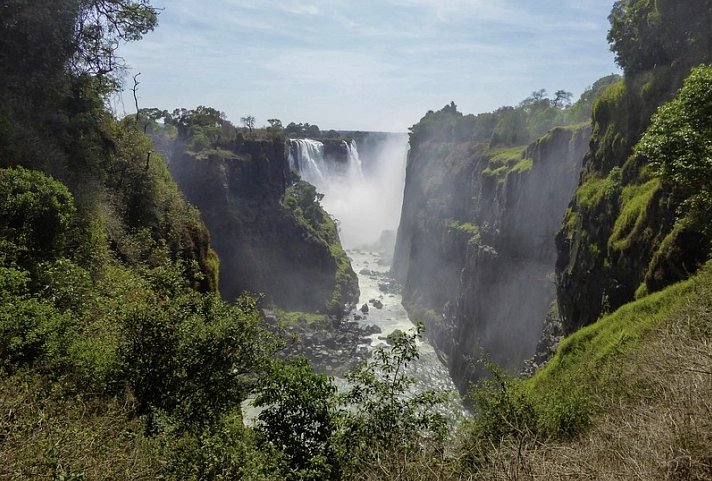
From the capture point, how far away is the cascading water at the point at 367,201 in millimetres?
104875

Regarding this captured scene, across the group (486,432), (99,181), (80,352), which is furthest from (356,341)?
(80,352)

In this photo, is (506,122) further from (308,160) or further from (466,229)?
(308,160)

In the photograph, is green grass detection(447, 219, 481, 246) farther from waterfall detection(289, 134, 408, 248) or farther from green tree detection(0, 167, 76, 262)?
green tree detection(0, 167, 76, 262)

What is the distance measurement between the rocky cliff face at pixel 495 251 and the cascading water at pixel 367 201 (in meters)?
10.3

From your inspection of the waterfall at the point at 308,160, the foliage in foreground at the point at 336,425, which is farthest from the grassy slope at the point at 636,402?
the waterfall at the point at 308,160

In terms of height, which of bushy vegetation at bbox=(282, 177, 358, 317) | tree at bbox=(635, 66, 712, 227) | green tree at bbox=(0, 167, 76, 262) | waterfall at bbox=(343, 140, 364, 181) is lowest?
bushy vegetation at bbox=(282, 177, 358, 317)

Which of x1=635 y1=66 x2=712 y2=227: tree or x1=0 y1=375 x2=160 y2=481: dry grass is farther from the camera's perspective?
x1=635 y1=66 x2=712 y2=227: tree

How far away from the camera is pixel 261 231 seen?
305ft

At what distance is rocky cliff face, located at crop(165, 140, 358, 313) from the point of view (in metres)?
86.4

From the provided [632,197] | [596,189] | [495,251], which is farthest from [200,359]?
[495,251]

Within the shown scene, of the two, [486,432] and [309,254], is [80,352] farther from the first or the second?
[309,254]

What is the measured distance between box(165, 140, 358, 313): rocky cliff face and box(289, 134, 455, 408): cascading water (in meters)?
10.8

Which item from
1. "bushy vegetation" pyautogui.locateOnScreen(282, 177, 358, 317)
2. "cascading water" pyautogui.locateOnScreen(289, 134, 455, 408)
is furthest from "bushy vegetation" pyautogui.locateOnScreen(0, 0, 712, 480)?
"cascading water" pyautogui.locateOnScreen(289, 134, 455, 408)

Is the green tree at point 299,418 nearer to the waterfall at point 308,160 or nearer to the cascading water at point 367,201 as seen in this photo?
the cascading water at point 367,201
